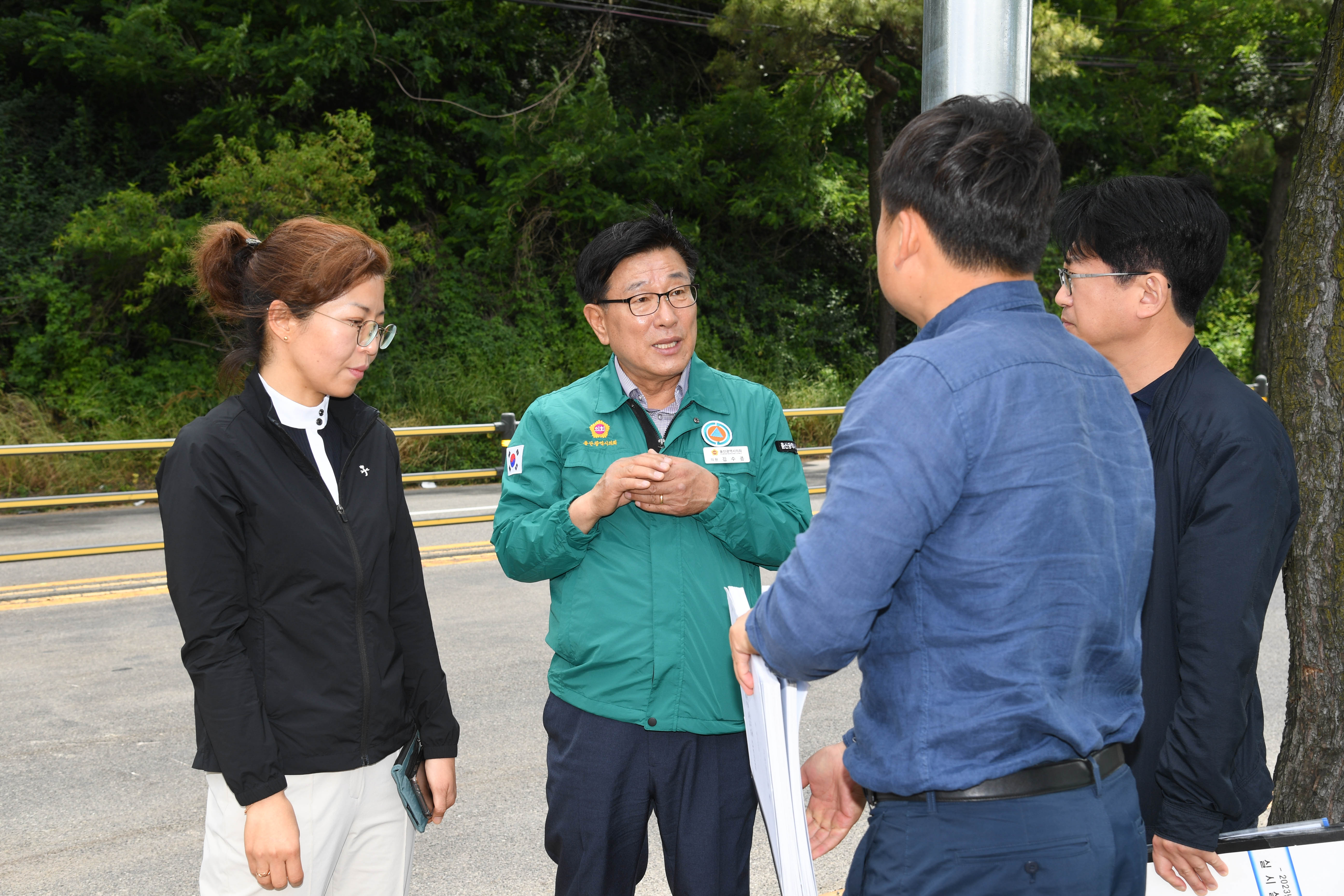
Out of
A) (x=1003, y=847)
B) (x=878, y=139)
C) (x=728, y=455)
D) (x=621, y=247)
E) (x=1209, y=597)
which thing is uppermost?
(x=878, y=139)

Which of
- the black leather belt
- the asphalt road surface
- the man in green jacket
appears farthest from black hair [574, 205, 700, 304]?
the asphalt road surface

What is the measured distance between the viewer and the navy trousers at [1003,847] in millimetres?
1542

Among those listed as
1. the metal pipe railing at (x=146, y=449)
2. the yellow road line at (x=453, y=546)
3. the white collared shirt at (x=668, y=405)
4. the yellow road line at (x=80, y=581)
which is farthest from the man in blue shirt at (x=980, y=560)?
the yellow road line at (x=453, y=546)

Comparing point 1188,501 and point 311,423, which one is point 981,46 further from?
point 311,423

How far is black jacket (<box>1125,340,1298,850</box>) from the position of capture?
2.00 m

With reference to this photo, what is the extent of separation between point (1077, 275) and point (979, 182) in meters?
0.95

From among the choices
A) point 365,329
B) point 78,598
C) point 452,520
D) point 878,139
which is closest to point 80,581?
point 78,598

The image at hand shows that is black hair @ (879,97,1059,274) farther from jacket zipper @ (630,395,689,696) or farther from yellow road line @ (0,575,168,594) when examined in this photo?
yellow road line @ (0,575,168,594)

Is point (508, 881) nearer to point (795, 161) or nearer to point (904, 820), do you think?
point (904, 820)

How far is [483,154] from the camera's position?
62.5 feet

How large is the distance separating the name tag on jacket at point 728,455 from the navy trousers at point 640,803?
2.36 feet

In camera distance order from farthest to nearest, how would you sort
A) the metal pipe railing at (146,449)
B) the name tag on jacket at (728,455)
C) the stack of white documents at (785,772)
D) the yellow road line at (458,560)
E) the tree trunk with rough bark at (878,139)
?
the tree trunk with rough bark at (878,139), the metal pipe railing at (146,449), the yellow road line at (458,560), the name tag on jacket at (728,455), the stack of white documents at (785,772)

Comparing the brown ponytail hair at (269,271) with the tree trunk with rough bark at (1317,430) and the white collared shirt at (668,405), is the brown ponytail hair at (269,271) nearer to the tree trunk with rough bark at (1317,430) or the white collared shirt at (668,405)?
the white collared shirt at (668,405)

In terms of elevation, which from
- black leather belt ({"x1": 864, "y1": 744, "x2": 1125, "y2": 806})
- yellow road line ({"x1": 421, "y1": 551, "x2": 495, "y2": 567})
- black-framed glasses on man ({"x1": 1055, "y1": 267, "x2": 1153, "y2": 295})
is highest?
black-framed glasses on man ({"x1": 1055, "y1": 267, "x2": 1153, "y2": 295})
